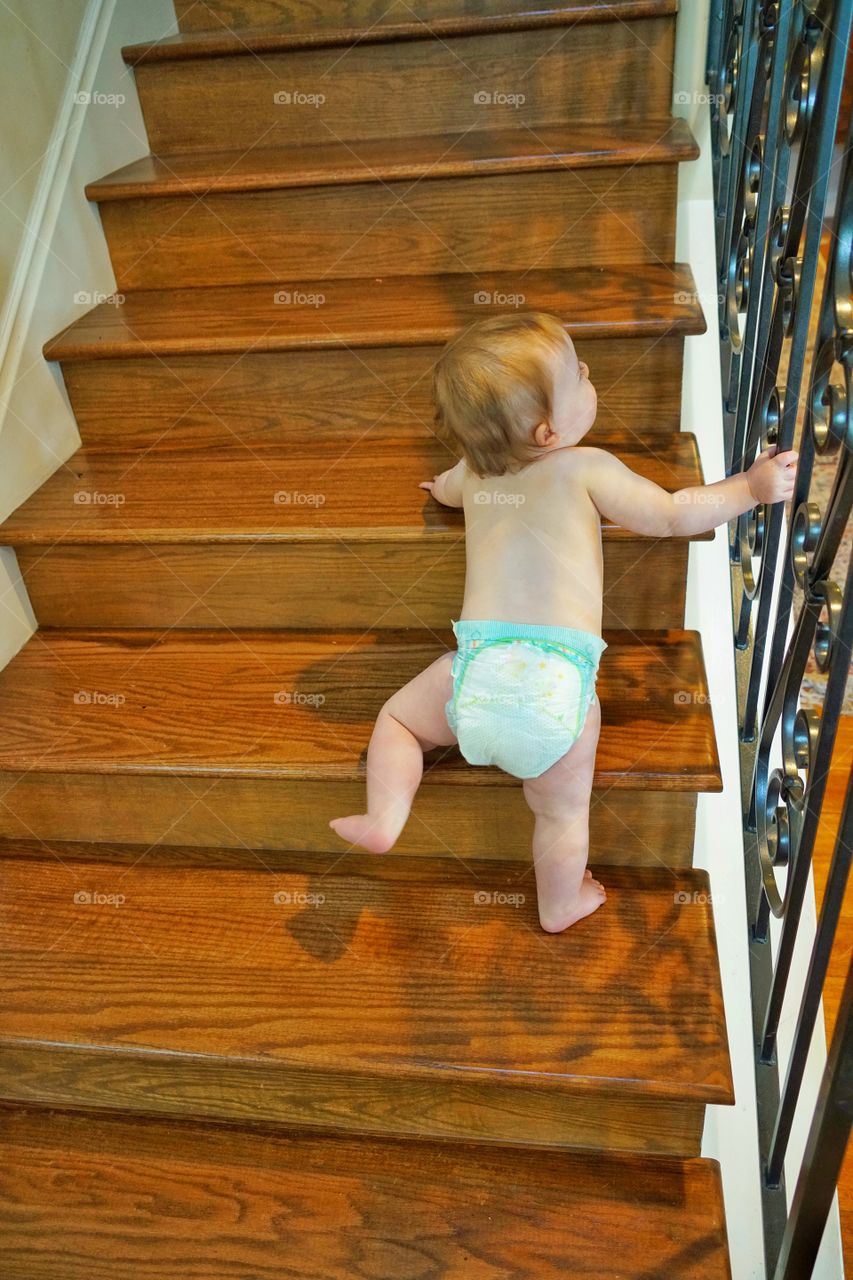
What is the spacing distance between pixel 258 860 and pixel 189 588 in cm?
45

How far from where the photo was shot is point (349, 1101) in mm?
1341

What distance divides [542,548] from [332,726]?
0.41 metres

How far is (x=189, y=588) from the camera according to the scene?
1.68m

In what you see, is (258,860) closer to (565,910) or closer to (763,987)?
(565,910)

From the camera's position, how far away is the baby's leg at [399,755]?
136 centimetres

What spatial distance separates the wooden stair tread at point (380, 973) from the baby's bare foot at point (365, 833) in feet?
0.43

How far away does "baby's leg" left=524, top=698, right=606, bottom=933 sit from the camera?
1317 millimetres
